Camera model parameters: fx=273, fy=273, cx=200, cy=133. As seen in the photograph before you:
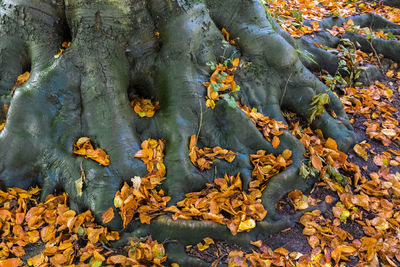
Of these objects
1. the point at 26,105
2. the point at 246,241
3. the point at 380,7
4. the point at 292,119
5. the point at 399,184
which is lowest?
the point at 399,184

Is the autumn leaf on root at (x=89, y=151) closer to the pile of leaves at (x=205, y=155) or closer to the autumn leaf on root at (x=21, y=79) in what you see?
the pile of leaves at (x=205, y=155)

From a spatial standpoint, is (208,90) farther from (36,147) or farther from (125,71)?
(36,147)

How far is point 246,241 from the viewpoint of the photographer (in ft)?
7.94

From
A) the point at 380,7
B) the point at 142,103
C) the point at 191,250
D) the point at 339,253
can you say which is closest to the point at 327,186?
the point at 339,253

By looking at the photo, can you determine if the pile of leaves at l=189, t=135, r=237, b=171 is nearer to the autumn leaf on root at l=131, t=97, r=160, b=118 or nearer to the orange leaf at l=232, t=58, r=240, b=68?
the autumn leaf on root at l=131, t=97, r=160, b=118

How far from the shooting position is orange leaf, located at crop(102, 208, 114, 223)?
237 centimetres

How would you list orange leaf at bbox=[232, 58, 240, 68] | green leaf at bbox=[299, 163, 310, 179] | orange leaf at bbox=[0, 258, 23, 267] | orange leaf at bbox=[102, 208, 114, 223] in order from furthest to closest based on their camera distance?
1. orange leaf at bbox=[232, 58, 240, 68]
2. green leaf at bbox=[299, 163, 310, 179]
3. orange leaf at bbox=[102, 208, 114, 223]
4. orange leaf at bbox=[0, 258, 23, 267]

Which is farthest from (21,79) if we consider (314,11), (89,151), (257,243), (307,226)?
(314,11)

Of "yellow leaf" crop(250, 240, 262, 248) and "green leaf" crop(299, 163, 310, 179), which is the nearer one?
"yellow leaf" crop(250, 240, 262, 248)

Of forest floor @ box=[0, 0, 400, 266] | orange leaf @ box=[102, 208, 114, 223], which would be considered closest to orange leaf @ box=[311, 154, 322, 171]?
forest floor @ box=[0, 0, 400, 266]

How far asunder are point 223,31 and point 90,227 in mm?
2732

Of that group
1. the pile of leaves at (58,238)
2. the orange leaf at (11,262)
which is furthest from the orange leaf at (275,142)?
the orange leaf at (11,262)

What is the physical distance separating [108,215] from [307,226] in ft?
6.07

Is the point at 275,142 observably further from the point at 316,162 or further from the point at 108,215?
the point at 108,215
